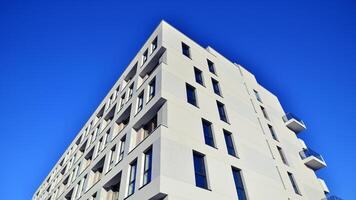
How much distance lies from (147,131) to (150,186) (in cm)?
571

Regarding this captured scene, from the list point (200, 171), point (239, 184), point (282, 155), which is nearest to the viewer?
point (200, 171)

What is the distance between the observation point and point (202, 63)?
21.0m

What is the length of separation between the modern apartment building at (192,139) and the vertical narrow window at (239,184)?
63 millimetres

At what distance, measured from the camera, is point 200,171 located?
12.7 metres

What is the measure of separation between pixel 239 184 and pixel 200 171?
3180mm

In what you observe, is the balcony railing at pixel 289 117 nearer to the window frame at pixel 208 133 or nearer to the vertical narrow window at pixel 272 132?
the vertical narrow window at pixel 272 132

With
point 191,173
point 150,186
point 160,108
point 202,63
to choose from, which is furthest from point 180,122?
point 202,63

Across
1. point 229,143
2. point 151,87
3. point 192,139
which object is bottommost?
point 192,139

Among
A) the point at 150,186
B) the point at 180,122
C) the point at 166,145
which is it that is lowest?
the point at 150,186

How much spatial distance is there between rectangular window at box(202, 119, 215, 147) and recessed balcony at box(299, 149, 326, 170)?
13.7 metres

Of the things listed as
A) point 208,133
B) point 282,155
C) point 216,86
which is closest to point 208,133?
point 208,133

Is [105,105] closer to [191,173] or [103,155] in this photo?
[103,155]

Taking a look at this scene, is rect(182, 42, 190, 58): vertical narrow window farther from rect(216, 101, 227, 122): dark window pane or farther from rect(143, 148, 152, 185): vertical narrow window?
rect(143, 148, 152, 185): vertical narrow window

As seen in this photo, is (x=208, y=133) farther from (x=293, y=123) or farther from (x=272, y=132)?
(x=293, y=123)
